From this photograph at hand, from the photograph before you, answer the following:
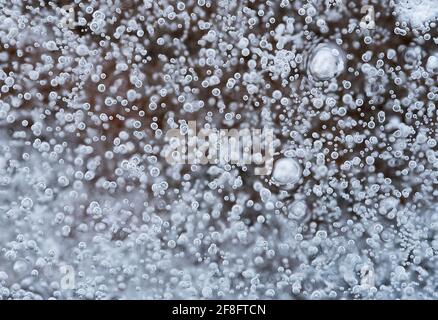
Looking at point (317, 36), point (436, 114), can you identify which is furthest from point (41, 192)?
point (436, 114)

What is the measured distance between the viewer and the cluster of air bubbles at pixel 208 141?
2.48 ft

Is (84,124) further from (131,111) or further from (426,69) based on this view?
(426,69)

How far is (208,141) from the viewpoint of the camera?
0.76 meters

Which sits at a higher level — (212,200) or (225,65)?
(225,65)

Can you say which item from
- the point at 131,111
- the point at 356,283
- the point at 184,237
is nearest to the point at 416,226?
the point at 356,283

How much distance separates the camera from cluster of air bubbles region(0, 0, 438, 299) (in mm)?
755

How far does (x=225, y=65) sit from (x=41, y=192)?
1.05ft

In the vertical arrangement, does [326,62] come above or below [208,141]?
above

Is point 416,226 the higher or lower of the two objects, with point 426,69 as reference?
lower

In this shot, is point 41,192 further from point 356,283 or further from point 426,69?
point 426,69

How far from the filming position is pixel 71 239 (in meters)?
0.77

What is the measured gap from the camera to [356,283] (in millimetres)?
785
